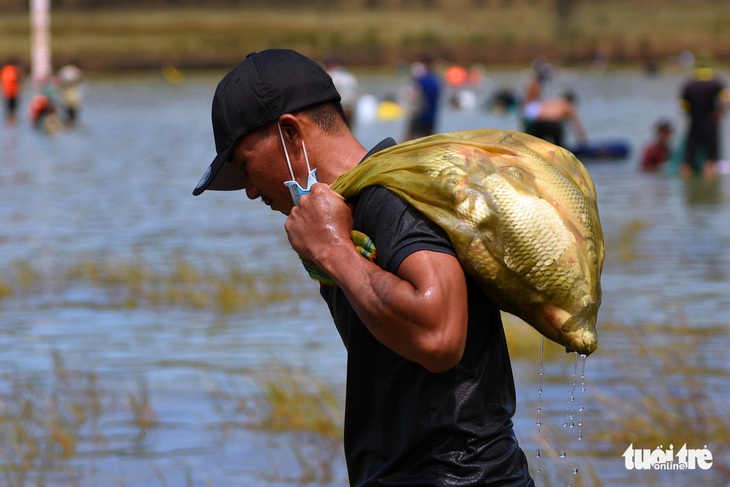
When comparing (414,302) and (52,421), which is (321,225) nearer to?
(414,302)

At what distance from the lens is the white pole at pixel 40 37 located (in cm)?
6313

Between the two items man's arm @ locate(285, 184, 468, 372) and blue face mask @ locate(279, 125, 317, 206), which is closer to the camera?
man's arm @ locate(285, 184, 468, 372)

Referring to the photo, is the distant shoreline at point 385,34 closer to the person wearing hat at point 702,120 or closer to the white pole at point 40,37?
the white pole at point 40,37

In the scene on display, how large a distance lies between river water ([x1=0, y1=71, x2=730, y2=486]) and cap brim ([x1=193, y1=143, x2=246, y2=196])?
3.08ft

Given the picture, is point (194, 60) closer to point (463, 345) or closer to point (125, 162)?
point (125, 162)

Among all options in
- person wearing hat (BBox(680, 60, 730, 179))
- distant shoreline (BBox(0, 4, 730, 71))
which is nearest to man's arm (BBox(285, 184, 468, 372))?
person wearing hat (BBox(680, 60, 730, 179))

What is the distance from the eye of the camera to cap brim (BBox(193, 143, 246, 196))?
3.00 m

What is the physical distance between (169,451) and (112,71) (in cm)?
6845

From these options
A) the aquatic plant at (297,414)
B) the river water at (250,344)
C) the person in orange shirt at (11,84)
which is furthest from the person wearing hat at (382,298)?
the person in orange shirt at (11,84)

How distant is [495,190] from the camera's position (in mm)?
2732

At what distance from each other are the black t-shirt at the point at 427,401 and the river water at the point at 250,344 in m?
0.44

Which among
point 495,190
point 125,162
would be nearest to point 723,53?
point 125,162

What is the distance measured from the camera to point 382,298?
8.64 ft

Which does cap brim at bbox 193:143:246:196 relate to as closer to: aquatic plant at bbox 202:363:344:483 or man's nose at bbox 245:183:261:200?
man's nose at bbox 245:183:261:200
